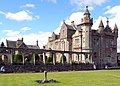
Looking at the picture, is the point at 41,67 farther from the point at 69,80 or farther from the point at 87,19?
the point at 69,80

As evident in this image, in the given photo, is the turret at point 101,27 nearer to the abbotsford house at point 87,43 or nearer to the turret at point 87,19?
the abbotsford house at point 87,43

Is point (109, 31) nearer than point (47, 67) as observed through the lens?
No

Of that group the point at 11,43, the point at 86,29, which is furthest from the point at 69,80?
the point at 11,43

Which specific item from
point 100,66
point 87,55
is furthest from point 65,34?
point 100,66

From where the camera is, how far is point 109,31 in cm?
6844

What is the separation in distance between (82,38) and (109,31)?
415 inches

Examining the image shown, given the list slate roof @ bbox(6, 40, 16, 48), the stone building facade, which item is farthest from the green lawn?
slate roof @ bbox(6, 40, 16, 48)

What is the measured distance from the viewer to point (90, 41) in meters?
61.4

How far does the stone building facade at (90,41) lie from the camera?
202 ft

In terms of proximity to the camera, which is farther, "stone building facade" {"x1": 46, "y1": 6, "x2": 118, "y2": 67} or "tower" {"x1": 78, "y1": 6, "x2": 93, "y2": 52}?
"stone building facade" {"x1": 46, "y1": 6, "x2": 118, "y2": 67}

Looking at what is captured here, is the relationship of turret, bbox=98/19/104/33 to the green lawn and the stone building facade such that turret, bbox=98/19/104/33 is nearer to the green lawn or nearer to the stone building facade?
the stone building facade

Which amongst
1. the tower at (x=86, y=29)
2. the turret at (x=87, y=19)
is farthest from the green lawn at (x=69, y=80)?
the turret at (x=87, y=19)

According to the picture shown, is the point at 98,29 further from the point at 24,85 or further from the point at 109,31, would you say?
the point at 24,85

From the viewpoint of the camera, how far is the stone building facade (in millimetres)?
61688
